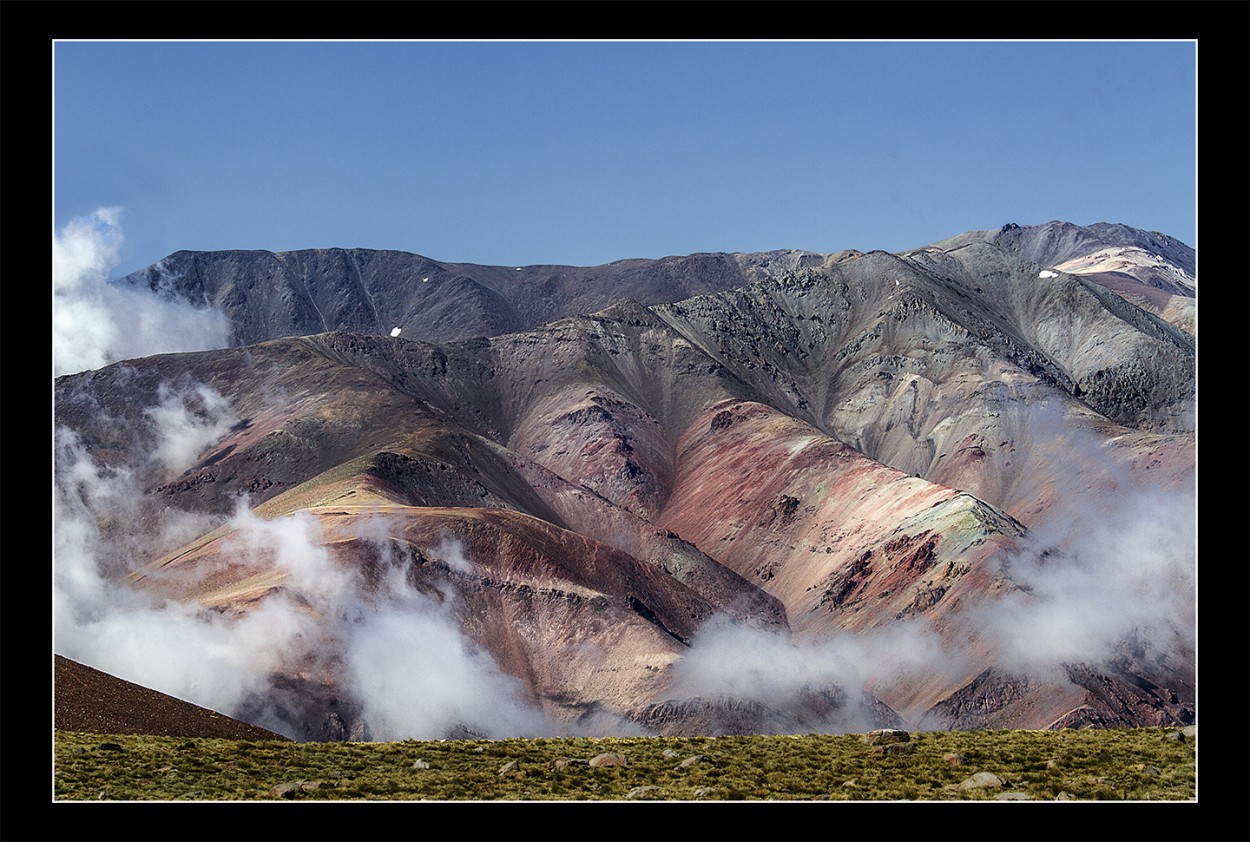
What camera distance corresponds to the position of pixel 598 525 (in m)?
199

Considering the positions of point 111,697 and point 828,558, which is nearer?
point 111,697

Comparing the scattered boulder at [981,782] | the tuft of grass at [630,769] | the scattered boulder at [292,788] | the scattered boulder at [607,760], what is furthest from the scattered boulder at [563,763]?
the scattered boulder at [981,782]

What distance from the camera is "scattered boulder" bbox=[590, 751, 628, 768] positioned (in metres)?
45.8

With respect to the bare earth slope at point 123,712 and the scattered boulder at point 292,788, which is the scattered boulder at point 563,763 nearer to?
the scattered boulder at point 292,788

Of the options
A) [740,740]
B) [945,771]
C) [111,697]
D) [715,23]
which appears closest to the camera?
[715,23]

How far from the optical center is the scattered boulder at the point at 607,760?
150 feet

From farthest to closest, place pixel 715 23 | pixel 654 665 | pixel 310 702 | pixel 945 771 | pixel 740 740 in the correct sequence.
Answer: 1. pixel 654 665
2. pixel 310 702
3. pixel 740 740
4. pixel 945 771
5. pixel 715 23

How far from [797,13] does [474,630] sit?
122193 millimetres

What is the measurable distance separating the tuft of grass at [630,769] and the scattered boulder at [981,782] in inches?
10.0

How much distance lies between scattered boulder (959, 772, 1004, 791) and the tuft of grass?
0.25 m

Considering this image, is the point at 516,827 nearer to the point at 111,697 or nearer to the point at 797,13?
the point at 797,13

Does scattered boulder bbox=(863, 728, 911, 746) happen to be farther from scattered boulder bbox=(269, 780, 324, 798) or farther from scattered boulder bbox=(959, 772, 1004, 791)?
scattered boulder bbox=(269, 780, 324, 798)
